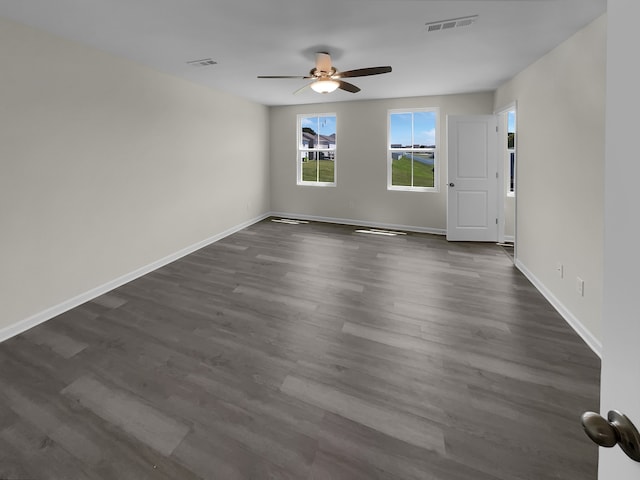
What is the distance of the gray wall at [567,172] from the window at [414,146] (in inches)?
79.8

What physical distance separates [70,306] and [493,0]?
14.8 ft

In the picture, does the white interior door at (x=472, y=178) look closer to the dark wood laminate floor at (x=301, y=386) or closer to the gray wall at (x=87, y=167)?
the dark wood laminate floor at (x=301, y=386)

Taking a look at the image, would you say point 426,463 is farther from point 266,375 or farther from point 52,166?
point 52,166

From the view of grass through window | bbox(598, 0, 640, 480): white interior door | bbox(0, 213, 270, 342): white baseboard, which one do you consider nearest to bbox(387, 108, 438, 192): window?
the view of grass through window

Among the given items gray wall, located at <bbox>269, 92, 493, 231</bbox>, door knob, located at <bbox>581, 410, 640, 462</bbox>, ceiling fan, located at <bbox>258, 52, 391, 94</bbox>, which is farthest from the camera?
gray wall, located at <bbox>269, 92, 493, 231</bbox>

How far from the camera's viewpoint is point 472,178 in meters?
5.42

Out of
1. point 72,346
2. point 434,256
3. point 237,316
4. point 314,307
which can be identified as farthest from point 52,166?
point 434,256

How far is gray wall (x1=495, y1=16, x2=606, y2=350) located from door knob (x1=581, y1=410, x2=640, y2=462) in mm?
2446

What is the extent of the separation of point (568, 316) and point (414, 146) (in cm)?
417

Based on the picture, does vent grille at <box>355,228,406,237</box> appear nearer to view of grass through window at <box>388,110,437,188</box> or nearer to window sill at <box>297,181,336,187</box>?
view of grass through window at <box>388,110,437,188</box>

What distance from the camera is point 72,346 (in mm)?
2498

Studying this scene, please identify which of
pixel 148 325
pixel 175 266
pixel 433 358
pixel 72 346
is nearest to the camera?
pixel 433 358

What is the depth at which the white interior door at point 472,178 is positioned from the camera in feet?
17.4

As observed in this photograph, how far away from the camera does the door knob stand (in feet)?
1.61
